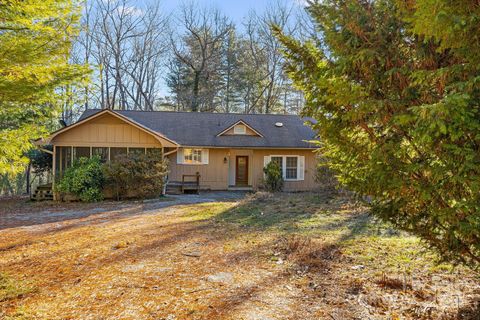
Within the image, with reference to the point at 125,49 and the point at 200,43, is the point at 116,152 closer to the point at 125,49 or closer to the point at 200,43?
the point at 125,49

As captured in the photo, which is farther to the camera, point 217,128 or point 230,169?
point 217,128

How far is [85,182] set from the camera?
13117 mm

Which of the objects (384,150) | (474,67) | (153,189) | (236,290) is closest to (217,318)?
(236,290)

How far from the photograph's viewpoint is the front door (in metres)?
18.6

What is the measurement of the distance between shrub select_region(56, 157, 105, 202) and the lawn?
16.0 ft

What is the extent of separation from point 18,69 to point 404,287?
626 cm

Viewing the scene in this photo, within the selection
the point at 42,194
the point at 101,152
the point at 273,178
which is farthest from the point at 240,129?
the point at 42,194

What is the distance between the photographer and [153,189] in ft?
46.0

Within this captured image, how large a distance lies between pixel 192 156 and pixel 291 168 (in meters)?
5.58

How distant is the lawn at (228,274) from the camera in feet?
11.7

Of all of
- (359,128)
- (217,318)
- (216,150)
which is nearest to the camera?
(217,318)

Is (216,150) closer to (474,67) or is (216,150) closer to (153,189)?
(153,189)

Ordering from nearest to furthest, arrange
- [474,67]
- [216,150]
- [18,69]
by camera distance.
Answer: [474,67], [18,69], [216,150]

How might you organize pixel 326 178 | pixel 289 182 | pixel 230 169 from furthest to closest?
1. pixel 230 169
2. pixel 289 182
3. pixel 326 178
